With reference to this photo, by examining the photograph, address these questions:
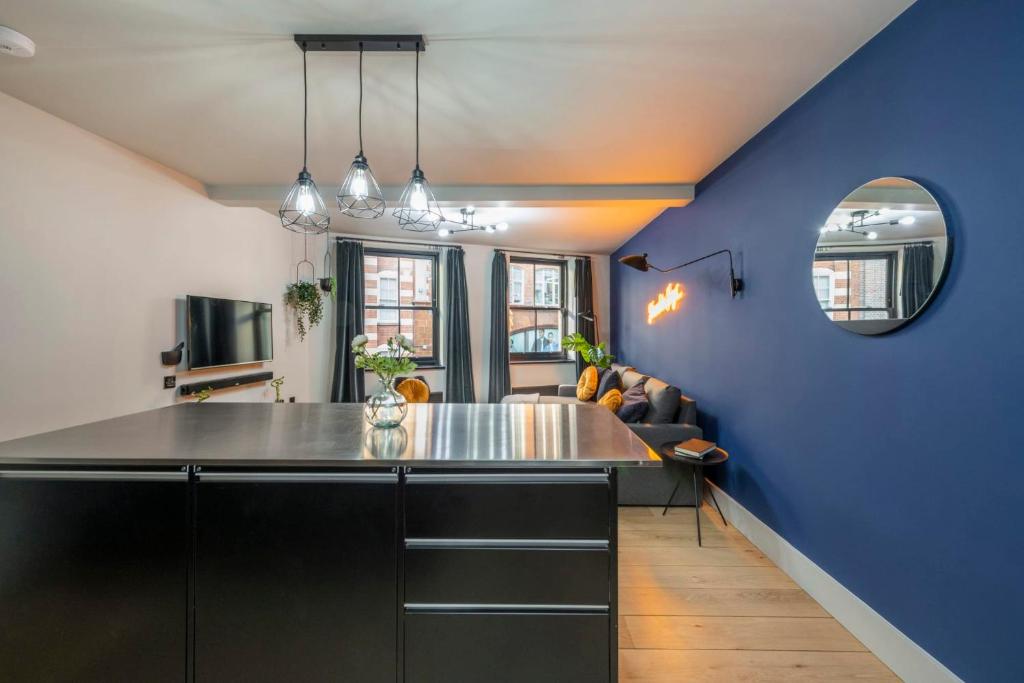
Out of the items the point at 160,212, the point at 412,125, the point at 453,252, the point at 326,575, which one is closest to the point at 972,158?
the point at 412,125

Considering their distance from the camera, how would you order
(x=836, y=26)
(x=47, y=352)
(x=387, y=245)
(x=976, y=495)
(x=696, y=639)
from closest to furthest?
(x=976, y=495) → (x=836, y=26) → (x=696, y=639) → (x=47, y=352) → (x=387, y=245)

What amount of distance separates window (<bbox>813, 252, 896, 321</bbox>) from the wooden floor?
1442 millimetres

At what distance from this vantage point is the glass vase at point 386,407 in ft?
5.97

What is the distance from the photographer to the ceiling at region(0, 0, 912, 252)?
158cm

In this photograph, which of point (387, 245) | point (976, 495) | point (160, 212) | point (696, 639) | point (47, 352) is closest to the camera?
point (976, 495)

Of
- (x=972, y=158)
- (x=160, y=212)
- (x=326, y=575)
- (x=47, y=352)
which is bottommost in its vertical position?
(x=326, y=575)

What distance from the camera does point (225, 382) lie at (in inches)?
140

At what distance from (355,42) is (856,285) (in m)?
2.39

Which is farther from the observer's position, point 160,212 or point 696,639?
point 160,212

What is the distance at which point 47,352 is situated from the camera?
2.22 m

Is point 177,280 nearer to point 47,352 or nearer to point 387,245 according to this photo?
point 47,352

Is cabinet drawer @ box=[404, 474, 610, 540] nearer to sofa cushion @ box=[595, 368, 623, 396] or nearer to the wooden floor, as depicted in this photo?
the wooden floor

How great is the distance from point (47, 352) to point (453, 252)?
4.10 m

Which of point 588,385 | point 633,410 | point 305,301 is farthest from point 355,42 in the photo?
point 588,385
